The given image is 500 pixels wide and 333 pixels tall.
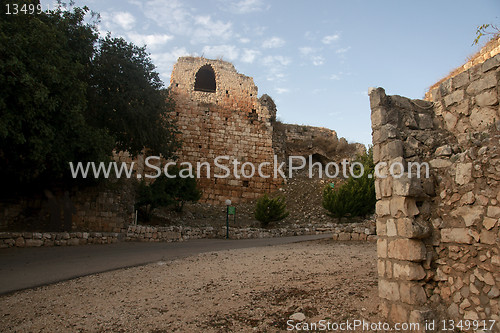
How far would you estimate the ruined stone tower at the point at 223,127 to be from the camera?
819 inches

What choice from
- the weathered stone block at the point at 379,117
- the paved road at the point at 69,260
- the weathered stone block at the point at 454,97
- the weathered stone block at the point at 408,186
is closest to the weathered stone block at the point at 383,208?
the weathered stone block at the point at 408,186

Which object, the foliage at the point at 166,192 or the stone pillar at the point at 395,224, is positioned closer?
the stone pillar at the point at 395,224

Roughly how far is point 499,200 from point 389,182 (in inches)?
41.9

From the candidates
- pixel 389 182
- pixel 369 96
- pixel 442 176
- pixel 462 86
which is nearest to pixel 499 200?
pixel 442 176

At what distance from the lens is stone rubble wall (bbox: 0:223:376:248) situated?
986 cm

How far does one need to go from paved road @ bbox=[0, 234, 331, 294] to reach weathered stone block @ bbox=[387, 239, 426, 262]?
Answer: 5.69 metres

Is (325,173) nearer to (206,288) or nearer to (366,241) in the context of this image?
(366,241)

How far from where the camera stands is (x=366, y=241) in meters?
10.7

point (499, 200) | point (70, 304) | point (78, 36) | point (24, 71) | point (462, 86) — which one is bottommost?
point (70, 304)

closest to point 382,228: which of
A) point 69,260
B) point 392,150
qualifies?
point 392,150

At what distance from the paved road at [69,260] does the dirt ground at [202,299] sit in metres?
0.57

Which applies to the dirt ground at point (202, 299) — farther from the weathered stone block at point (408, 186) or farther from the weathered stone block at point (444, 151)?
the weathered stone block at point (444, 151)

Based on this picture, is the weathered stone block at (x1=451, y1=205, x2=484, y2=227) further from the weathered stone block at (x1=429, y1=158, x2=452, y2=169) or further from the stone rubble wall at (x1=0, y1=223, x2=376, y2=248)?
the stone rubble wall at (x1=0, y1=223, x2=376, y2=248)

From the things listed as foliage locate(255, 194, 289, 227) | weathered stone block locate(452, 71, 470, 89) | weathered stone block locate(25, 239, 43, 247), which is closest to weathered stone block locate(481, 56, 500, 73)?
weathered stone block locate(452, 71, 470, 89)
